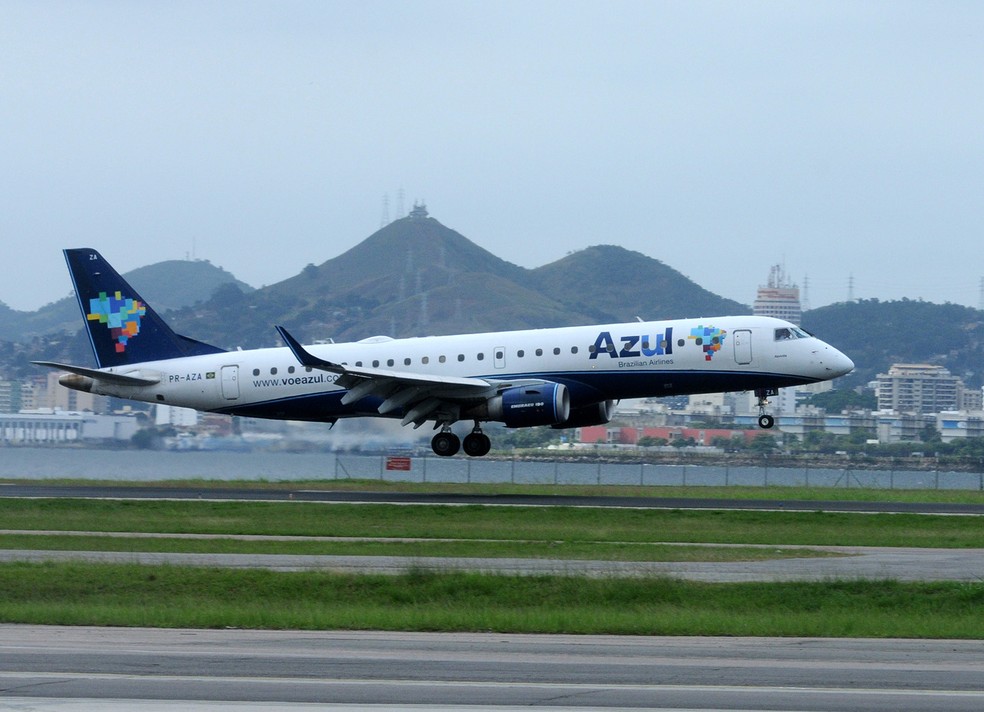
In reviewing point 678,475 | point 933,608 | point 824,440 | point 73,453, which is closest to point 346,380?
point 933,608

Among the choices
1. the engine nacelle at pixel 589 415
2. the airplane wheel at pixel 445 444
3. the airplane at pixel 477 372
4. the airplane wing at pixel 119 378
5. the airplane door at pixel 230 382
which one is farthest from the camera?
the airplane door at pixel 230 382

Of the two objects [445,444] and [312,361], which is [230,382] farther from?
[445,444]

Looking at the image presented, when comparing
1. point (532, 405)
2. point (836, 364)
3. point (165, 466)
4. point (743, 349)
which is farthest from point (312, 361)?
point (165, 466)

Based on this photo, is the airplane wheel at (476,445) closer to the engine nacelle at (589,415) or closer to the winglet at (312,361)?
the engine nacelle at (589,415)

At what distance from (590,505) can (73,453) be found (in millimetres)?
60034

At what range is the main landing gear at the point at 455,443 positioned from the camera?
43156mm

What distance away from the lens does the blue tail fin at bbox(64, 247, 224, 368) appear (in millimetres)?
47375

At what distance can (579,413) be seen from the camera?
43.4 meters

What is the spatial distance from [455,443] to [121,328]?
1334 centimetres

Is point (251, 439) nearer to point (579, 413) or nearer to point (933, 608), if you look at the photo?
point (579, 413)

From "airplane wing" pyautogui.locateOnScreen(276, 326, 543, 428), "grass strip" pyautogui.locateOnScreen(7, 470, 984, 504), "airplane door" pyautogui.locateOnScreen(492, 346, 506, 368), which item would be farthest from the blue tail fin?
"airplane door" pyautogui.locateOnScreen(492, 346, 506, 368)

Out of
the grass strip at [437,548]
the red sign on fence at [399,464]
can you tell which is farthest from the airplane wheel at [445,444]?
the grass strip at [437,548]

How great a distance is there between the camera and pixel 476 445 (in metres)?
43.3

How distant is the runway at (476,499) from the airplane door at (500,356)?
14.4ft
